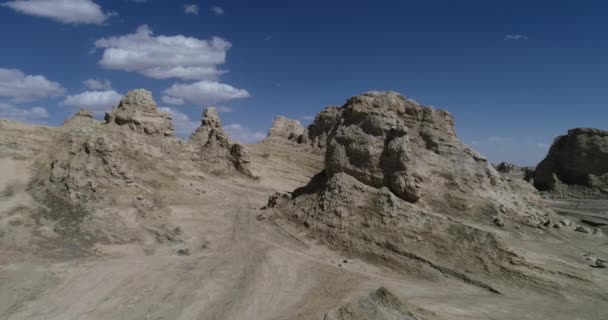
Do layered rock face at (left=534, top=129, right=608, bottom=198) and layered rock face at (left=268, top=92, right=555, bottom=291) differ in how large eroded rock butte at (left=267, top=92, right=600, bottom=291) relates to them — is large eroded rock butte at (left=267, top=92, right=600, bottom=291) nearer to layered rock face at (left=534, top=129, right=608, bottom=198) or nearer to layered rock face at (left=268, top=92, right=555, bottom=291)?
layered rock face at (left=268, top=92, right=555, bottom=291)

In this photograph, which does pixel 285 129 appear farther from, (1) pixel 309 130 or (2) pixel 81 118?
(2) pixel 81 118

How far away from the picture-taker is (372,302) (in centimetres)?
686

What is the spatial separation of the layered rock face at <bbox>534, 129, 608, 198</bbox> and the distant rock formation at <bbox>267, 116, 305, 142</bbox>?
26489mm

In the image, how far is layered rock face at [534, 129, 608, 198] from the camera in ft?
98.2

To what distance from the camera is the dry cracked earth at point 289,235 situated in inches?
349

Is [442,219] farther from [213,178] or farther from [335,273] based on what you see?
[213,178]

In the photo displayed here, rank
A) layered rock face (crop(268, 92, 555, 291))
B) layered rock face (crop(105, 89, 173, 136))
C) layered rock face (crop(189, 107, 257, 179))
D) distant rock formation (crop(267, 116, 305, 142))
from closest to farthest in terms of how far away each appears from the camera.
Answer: layered rock face (crop(268, 92, 555, 291)), layered rock face (crop(105, 89, 173, 136)), layered rock face (crop(189, 107, 257, 179)), distant rock formation (crop(267, 116, 305, 142))

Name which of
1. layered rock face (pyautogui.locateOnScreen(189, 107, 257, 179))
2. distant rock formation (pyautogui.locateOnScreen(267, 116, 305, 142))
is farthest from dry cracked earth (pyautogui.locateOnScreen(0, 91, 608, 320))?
distant rock formation (pyautogui.locateOnScreen(267, 116, 305, 142))

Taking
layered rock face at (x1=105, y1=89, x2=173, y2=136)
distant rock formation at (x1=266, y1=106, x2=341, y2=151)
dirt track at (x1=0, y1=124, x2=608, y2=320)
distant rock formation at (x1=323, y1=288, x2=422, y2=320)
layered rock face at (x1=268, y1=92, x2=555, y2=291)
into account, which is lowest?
dirt track at (x1=0, y1=124, x2=608, y2=320)

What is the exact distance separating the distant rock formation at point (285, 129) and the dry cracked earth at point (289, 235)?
98.3 feet

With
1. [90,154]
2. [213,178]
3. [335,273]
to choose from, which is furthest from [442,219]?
[213,178]

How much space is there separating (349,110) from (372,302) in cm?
995

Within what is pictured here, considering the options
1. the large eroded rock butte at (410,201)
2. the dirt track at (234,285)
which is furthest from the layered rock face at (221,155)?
the dirt track at (234,285)

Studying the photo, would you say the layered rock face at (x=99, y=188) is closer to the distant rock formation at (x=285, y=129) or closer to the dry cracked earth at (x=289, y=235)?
the dry cracked earth at (x=289, y=235)
